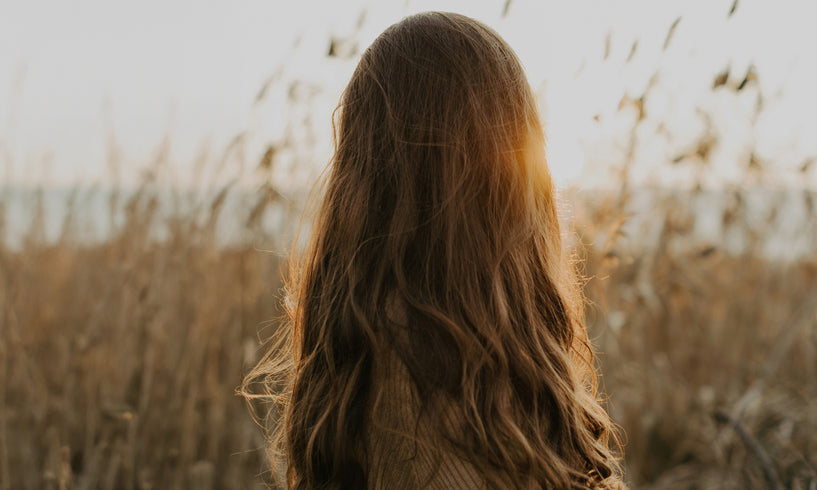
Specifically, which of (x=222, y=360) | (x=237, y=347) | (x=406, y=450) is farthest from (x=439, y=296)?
(x=222, y=360)

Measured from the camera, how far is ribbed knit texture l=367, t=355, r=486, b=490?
2.55 feet

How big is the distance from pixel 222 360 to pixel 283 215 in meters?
0.51

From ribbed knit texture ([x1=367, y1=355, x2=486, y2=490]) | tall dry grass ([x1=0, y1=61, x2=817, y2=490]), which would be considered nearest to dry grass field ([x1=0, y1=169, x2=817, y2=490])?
tall dry grass ([x1=0, y1=61, x2=817, y2=490])

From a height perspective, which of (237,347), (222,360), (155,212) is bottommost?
(222,360)

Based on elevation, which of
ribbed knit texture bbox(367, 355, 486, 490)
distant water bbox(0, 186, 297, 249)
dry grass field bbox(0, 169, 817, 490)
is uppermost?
ribbed knit texture bbox(367, 355, 486, 490)

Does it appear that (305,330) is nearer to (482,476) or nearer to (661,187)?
(482,476)

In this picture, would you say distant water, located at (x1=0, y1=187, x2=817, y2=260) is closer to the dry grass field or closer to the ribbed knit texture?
the dry grass field

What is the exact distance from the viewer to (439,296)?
83 cm

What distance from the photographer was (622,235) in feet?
4.52

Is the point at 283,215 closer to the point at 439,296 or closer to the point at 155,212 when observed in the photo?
the point at 155,212

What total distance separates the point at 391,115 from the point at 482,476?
1.63 feet

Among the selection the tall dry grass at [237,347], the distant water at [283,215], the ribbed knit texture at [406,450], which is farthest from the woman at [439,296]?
the distant water at [283,215]

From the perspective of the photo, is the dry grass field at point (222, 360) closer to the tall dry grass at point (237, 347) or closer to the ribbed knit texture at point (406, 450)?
the tall dry grass at point (237, 347)

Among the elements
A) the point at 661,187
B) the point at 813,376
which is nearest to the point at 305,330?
the point at 661,187
